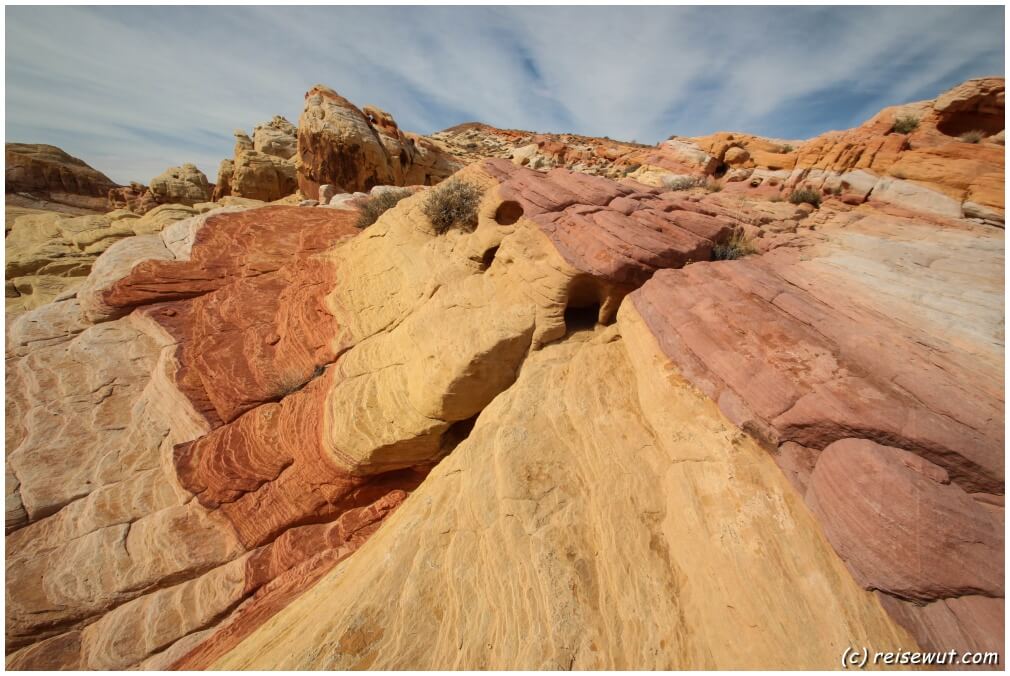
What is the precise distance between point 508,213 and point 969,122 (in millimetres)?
18942

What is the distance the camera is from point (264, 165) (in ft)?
79.0

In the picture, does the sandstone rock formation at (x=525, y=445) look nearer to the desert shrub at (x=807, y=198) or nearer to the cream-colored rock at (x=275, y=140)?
the desert shrub at (x=807, y=198)

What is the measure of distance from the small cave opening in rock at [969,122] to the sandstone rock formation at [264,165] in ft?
113

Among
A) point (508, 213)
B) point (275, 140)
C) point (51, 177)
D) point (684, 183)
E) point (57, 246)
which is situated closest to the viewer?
point (508, 213)

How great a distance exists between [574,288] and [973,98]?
61.3ft

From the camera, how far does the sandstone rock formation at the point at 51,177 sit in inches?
1083

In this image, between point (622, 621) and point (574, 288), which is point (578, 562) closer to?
point (622, 621)

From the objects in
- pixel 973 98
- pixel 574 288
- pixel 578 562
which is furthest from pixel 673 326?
pixel 973 98

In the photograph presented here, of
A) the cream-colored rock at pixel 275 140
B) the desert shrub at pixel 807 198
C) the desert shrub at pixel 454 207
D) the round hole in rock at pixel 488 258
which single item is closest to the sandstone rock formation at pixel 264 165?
the cream-colored rock at pixel 275 140

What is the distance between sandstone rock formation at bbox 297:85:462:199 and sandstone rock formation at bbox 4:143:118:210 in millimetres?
24611

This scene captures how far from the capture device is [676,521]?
3678 millimetres

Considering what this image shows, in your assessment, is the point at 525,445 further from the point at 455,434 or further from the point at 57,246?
the point at 57,246

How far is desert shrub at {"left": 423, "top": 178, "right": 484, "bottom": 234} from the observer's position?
8227mm

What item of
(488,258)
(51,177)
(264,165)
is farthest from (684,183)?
(51,177)
